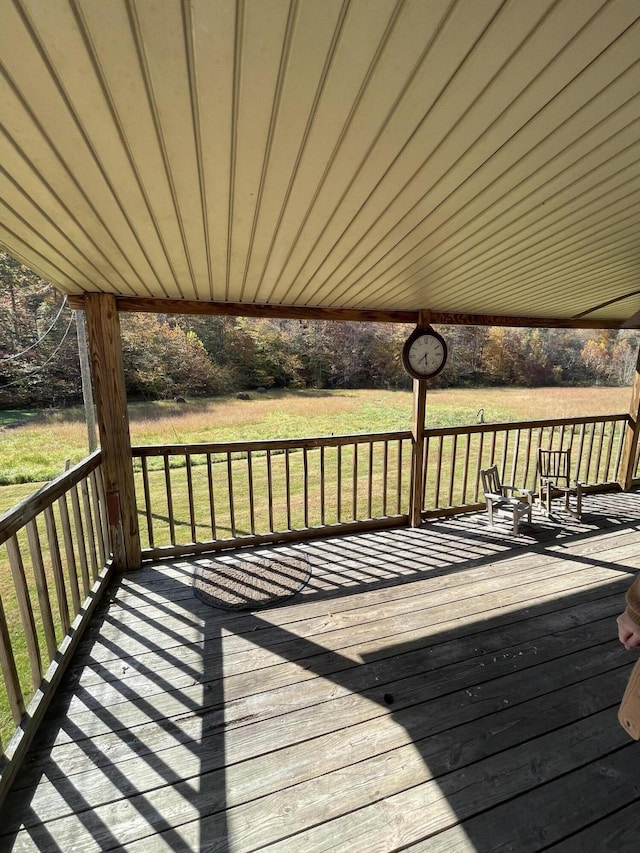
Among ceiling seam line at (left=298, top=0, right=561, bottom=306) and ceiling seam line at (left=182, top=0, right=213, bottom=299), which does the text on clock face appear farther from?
ceiling seam line at (left=182, top=0, right=213, bottom=299)

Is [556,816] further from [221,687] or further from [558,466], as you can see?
[558,466]

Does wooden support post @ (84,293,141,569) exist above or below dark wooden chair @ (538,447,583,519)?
above

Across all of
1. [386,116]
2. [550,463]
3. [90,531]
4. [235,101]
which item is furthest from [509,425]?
[90,531]

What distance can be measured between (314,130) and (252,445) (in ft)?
8.17

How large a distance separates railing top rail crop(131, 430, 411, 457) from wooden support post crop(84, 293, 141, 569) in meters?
0.18

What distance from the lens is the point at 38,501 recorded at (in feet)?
5.68

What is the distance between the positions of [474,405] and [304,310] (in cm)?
893

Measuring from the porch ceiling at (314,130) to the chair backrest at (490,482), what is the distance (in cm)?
227

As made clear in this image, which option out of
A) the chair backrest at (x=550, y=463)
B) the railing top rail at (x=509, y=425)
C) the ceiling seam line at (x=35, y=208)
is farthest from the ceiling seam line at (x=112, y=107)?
the chair backrest at (x=550, y=463)

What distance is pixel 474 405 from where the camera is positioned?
35.8 ft

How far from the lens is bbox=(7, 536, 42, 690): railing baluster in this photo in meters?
1.56

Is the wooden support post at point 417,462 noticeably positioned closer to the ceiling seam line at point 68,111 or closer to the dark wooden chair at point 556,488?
the dark wooden chair at point 556,488

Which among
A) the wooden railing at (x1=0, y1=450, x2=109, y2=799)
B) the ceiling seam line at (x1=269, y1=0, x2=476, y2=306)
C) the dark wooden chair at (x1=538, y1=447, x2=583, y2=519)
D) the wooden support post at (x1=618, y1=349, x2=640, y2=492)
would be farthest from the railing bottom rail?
the wooden support post at (x1=618, y1=349, x2=640, y2=492)

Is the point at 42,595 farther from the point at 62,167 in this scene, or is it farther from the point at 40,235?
the point at 62,167
